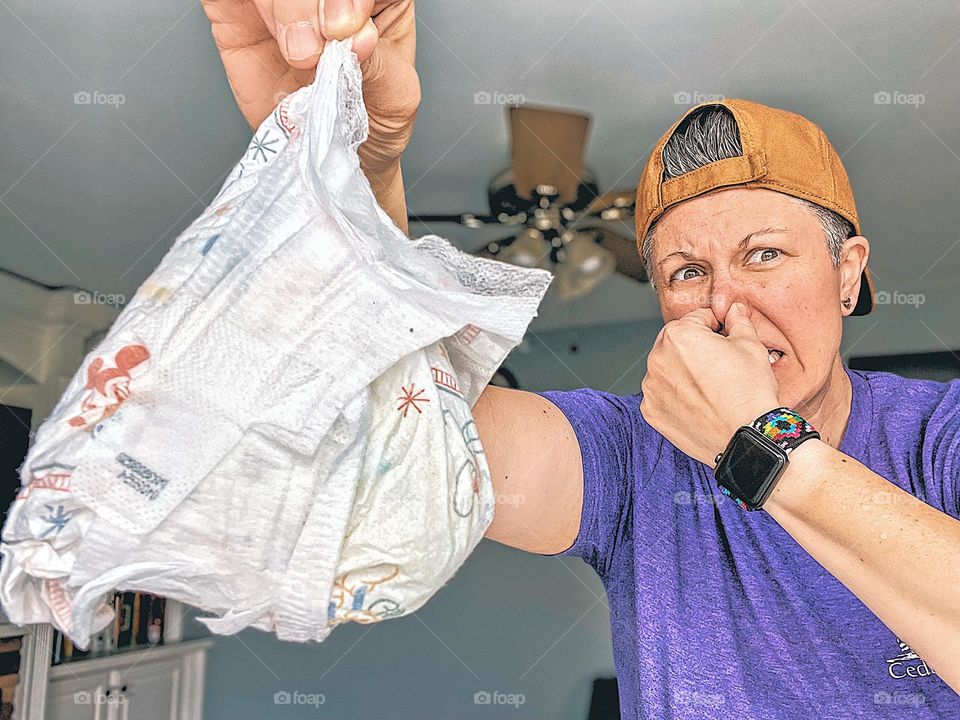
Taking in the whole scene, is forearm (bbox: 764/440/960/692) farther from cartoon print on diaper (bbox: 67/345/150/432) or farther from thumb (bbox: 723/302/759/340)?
cartoon print on diaper (bbox: 67/345/150/432)

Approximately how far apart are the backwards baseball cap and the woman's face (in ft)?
0.05

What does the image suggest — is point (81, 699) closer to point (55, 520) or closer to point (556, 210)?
point (556, 210)

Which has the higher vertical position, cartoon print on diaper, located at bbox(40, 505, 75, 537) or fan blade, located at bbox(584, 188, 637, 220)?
fan blade, located at bbox(584, 188, 637, 220)

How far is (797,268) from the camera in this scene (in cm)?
106

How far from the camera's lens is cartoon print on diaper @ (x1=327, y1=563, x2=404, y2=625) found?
24.5 inches

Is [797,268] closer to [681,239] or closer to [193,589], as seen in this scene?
[681,239]

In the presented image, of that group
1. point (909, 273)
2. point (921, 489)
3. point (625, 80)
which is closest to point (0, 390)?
point (625, 80)

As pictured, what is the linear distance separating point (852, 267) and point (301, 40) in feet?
2.55

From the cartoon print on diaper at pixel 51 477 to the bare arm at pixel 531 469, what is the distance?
380 mm

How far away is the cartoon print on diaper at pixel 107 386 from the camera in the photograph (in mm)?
577

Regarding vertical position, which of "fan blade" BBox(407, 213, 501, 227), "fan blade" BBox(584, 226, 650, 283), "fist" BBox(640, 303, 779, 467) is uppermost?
"fan blade" BBox(407, 213, 501, 227)

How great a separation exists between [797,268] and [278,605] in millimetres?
747

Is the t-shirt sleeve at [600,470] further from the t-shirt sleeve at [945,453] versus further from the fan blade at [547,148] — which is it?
the fan blade at [547,148]

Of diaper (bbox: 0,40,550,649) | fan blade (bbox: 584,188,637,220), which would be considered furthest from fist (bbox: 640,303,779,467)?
fan blade (bbox: 584,188,637,220)
